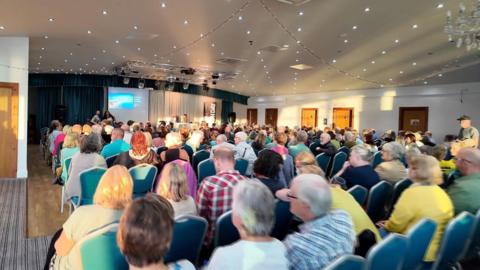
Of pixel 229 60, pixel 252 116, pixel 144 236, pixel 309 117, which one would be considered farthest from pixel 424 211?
pixel 252 116

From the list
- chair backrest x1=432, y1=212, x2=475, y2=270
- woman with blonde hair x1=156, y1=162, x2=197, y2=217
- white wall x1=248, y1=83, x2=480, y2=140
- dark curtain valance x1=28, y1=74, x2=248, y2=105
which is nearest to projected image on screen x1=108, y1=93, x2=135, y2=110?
dark curtain valance x1=28, y1=74, x2=248, y2=105

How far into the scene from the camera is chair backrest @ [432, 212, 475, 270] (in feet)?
8.02

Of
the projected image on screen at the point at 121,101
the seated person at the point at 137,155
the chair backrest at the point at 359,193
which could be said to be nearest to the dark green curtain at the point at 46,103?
the projected image on screen at the point at 121,101

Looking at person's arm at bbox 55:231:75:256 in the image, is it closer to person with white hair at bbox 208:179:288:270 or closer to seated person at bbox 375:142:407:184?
person with white hair at bbox 208:179:288:270

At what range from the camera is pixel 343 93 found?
20.5 meters

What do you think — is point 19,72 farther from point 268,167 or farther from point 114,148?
point 268,167

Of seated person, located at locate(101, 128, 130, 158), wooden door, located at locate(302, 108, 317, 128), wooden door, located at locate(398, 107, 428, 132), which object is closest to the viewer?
seated person, located at locate(101, 128, 130, 158)

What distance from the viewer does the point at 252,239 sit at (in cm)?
173

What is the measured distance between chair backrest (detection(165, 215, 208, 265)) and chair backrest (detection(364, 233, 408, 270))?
3.19 ft

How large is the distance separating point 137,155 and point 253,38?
6.46 m

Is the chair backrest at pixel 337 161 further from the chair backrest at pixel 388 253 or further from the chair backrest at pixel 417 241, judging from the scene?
the chair backrest at pixel 388 253

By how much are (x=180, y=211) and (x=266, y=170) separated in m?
0.99

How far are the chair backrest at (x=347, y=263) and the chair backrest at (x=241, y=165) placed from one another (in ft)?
12.1

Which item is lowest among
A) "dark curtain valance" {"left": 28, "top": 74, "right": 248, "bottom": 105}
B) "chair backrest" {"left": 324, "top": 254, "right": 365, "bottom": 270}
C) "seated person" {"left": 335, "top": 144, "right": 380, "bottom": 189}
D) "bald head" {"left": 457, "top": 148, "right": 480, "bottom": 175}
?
"chair backrest" {"left": 324, "top": 254, "right": 365, "bottom": 270}
